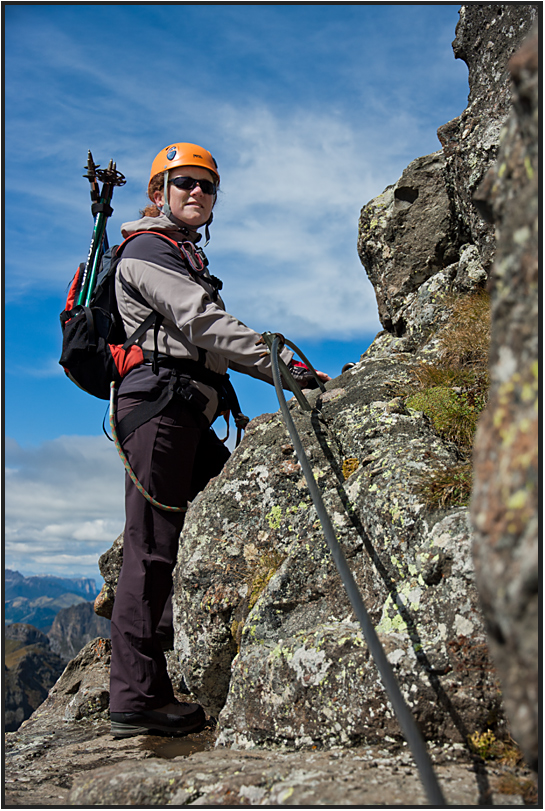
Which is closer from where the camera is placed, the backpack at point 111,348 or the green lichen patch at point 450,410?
the green lichen patch at point 450,410

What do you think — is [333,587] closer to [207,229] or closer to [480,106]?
[207,229]

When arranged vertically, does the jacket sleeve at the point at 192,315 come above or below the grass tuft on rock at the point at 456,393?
above

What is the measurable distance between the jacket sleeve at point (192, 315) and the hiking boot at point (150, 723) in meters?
3.39

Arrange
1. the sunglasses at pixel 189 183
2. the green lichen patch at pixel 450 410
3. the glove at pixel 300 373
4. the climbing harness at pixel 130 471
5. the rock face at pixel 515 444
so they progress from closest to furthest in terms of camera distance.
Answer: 1. the rock face at pixel 515 444
2. the green lichen patch at pixel 450 410
3. the climbing harness at pixel 130 471
4. the glove at pixel 300 373
5. the sunglasses at pixel 189 183

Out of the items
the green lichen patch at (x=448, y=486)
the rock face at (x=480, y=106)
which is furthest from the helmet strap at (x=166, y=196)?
the green lichen patch at (x=448, y=486)

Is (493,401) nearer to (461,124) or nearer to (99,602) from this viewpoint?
(461,124)

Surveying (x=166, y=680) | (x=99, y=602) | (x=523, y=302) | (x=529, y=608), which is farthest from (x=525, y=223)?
(x=99, y=602)

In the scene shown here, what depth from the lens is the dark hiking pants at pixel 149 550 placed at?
5.09 metres

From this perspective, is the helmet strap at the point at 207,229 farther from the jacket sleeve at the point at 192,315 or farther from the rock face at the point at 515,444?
the rock face at the point at 515,444

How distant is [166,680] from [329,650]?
2178 millimetres

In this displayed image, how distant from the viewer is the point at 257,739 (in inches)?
155

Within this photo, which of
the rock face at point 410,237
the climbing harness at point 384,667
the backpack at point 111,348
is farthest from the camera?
the rock face at point 410,237

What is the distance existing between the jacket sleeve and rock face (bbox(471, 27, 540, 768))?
3.63m

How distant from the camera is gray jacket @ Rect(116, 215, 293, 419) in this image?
17.5 feet
